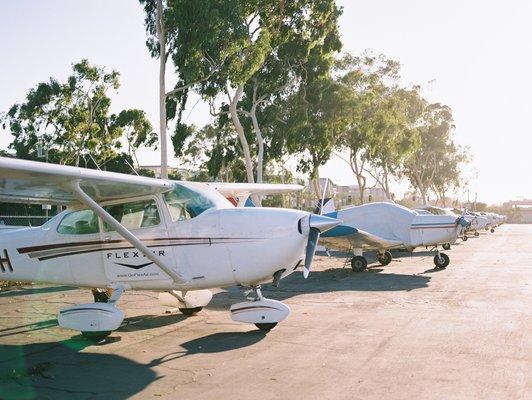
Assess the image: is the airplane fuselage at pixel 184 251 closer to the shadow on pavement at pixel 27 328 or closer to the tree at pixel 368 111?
the shadow on pavement at pixel 27 328

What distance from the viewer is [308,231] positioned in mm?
7496

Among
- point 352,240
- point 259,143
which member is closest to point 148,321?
point 352,240

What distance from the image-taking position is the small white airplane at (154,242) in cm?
733

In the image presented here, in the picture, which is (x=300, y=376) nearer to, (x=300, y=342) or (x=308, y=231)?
(x=300, y=342)

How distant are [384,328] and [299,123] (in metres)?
23.2

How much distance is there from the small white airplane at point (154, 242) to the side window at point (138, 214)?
16 millimetres

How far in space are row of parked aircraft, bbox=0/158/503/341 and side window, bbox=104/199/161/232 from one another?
2 centimetres

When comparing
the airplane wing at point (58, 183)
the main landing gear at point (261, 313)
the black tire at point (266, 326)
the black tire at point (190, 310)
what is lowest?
the black tire at point (190, 310)

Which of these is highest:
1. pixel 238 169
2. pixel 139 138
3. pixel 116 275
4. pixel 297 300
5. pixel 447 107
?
pixel 447 107

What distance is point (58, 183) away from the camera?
22.4 feet

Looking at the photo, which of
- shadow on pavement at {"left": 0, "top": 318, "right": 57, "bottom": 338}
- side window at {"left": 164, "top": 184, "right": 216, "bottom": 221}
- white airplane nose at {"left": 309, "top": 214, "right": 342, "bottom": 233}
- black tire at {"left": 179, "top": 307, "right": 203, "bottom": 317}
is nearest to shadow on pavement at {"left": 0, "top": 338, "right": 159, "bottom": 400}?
shadow on pavement at {"left": 0, "top": 318, "right": 57, "bottom": 338}

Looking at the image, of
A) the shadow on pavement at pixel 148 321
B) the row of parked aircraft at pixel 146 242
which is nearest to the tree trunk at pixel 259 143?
the shadow on pavement at pixel 148 321

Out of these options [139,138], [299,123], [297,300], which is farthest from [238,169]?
[297,300]

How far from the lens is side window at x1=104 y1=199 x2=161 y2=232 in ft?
26.1
